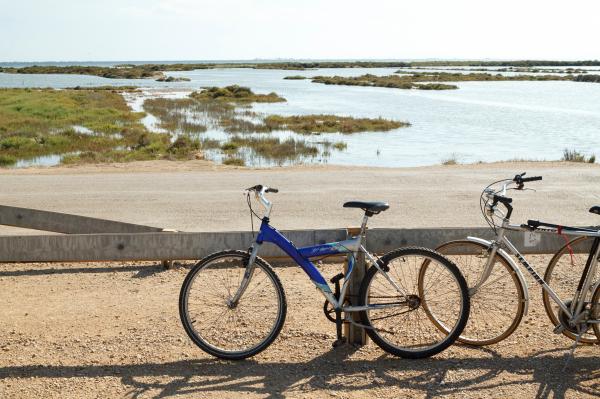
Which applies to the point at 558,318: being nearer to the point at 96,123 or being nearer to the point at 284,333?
the point at 284,333

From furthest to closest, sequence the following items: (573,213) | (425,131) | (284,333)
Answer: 1. (425,131)
2. (573,213)
3. (284,333)

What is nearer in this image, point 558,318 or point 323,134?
→ point 558,318

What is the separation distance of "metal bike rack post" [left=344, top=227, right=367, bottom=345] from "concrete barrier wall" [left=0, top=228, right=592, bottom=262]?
997mm

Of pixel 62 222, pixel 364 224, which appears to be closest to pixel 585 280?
pixel 364 224

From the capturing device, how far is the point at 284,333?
20.3ft

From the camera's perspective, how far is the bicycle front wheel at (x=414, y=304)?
5484 millimetres

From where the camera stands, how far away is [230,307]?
568cm

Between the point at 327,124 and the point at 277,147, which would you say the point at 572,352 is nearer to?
the point at 277,147

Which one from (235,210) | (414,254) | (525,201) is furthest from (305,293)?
(525,201)

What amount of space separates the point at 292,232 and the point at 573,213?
30.2 feet

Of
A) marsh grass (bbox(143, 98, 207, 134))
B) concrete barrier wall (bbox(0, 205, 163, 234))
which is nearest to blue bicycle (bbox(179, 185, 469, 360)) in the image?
concrete barrier wall (bbox(0, 205, 163, 234))

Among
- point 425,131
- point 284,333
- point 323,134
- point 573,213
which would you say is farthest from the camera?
point 425,131

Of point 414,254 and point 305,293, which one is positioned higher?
point 414,254

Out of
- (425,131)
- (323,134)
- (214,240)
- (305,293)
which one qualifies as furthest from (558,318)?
(425,131)
